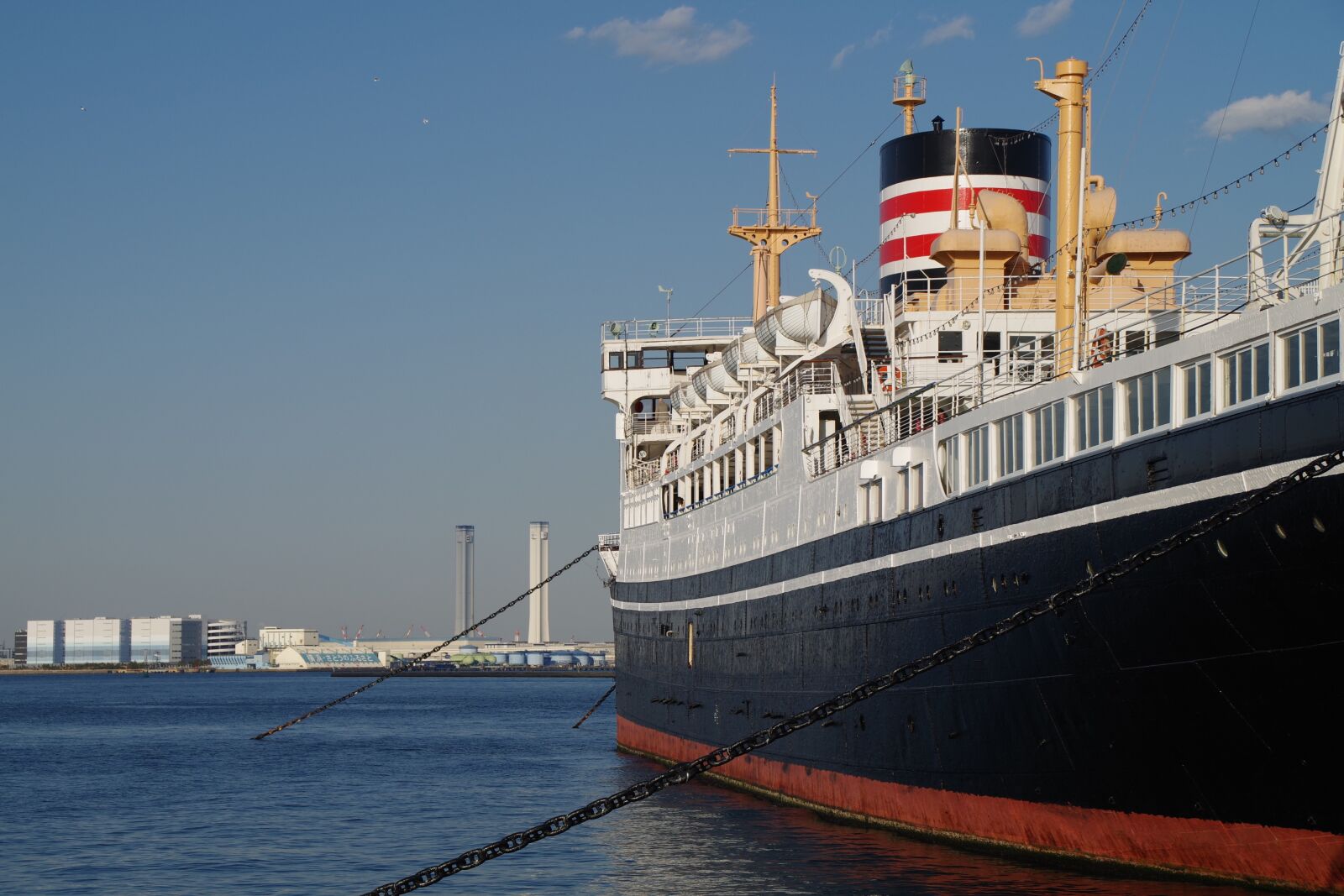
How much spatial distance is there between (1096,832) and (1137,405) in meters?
6.17

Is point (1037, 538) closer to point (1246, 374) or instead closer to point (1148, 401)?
point (1148, 401)

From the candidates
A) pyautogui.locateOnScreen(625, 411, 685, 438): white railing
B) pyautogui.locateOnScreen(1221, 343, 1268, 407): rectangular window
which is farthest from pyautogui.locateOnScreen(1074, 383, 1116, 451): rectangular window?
pyautogui.locateOnScreen(625, 411, 685, 438): white railing

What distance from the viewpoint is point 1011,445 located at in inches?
1059

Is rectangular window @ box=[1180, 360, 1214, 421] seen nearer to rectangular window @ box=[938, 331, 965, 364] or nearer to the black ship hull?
the black ship hull

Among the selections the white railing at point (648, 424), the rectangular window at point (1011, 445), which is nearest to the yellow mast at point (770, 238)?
the white railing at point (648, 424)

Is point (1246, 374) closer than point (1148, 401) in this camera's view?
Yes

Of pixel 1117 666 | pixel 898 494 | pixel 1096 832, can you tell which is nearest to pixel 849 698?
pixel 1117 666

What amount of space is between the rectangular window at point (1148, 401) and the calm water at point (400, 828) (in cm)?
627

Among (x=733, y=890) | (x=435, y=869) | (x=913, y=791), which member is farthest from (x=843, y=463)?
(x=435, y=869)

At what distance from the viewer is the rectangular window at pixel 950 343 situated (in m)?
36.9

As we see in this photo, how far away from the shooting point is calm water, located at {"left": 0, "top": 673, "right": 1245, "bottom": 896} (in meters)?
28.2

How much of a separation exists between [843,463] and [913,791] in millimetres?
7729

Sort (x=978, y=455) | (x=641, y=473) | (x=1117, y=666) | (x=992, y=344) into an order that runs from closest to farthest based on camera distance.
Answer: (x=1117, y=666) < (x=978, y=455) < (x=992, y=344) < (x=641, y=473)

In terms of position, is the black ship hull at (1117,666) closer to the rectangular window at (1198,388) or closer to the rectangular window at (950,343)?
the rectangular window at (1198,388)
